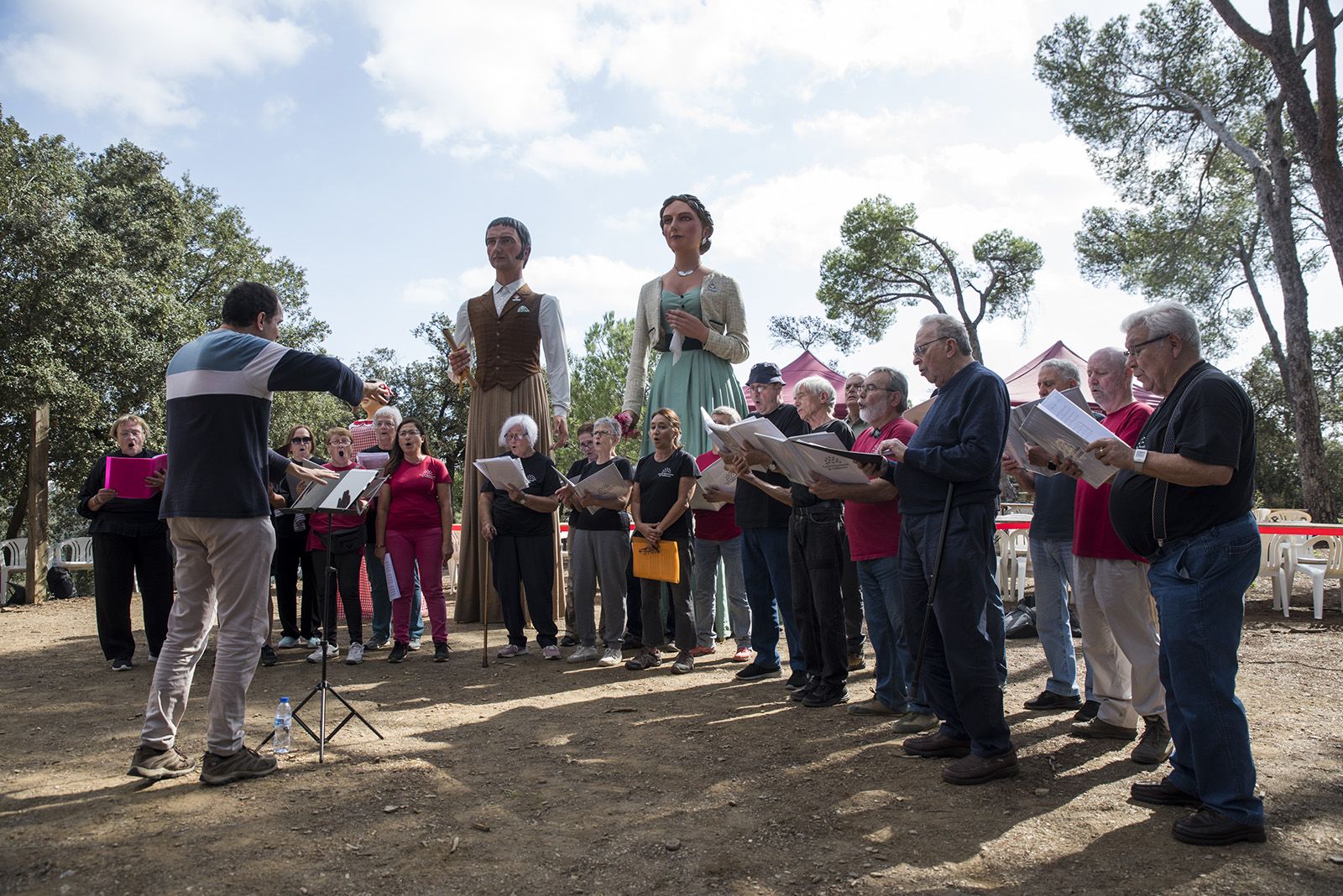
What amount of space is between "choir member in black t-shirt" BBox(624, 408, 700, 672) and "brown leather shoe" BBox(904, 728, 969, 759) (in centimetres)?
252

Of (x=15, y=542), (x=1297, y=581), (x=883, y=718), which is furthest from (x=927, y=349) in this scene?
(x=15, y=542)

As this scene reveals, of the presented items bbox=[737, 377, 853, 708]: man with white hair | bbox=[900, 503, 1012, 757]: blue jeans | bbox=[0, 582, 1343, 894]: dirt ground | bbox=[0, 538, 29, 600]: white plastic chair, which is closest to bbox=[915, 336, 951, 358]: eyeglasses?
bbox=[900, 503, 1012, 757]: blue jeans

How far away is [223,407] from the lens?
13.2 ft

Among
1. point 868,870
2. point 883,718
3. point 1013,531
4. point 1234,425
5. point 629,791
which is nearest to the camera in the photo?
point 868,870

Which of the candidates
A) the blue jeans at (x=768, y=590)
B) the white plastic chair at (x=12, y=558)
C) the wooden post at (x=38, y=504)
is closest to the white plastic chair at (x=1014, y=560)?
the blue jeans at (x=768, y=590)

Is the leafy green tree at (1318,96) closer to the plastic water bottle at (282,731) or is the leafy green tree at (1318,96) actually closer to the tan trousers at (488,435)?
the tan trousers at (488,435)

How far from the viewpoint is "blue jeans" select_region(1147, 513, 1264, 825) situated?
126 inches

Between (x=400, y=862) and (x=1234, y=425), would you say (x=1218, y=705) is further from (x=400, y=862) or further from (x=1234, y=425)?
(x=400, y=862)

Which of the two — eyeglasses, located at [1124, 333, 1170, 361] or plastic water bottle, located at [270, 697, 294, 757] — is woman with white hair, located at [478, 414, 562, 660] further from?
eyeglasses, located at [1124, 333, 1170, 361]

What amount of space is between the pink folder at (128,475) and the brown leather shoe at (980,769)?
19.9 ft

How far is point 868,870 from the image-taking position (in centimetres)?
302

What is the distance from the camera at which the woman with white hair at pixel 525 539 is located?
7.22 m

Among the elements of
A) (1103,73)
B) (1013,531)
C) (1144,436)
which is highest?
(1103,73)

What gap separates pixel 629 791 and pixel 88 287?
16.0 meters
